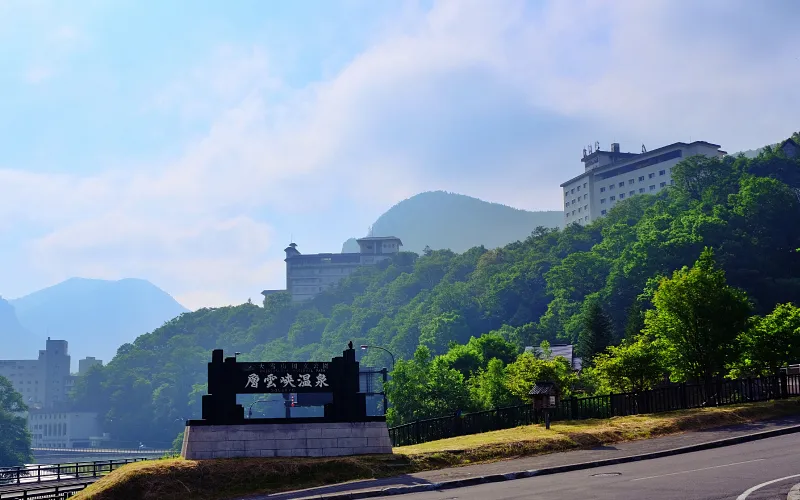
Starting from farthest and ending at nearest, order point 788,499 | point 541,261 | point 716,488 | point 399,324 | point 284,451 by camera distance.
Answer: point 399,324, point 541,261, point 284,451, point 716,488, point 788,499

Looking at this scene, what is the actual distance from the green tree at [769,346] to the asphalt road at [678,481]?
1268 cm

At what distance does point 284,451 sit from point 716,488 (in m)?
13.8

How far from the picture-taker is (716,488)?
17.6 m

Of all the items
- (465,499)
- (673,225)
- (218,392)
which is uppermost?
(673,225)

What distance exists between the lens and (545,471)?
2305 cm

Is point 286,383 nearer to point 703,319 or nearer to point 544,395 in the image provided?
point 544,395

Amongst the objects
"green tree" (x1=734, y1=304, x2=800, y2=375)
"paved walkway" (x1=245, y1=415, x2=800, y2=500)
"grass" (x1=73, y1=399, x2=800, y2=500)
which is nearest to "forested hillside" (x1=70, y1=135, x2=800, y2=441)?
"green tree" (x1=734, y1=304, x2=800, y2=375)

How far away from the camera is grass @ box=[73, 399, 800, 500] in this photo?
893 inches

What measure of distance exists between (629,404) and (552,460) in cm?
1005

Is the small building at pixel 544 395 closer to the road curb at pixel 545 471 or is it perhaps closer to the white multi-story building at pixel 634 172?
the road curb at pixel 545 471

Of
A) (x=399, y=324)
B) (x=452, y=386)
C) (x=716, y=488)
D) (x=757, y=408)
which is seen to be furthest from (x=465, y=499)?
(x=399, y=324)

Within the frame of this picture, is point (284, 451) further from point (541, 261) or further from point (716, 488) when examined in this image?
point (541, 261)

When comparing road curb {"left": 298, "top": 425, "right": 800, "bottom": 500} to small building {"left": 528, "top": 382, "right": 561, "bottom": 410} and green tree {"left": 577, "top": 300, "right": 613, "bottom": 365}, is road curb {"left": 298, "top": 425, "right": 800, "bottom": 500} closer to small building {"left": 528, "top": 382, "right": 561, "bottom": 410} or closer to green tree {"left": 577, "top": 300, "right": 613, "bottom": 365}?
small building {"left": 528, "top": 382, "right": 561, "bottom": 410}

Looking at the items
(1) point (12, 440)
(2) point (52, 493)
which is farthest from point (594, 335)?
(1) point (12, 440)
